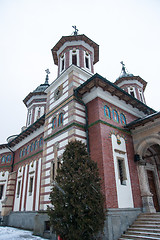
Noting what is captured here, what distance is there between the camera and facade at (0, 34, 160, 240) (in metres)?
9.80

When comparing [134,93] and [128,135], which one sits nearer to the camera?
[128,135]

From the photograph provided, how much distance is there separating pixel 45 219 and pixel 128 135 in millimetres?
7369

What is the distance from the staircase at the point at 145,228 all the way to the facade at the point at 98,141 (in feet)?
1.01

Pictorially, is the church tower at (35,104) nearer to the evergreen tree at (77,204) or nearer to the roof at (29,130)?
the roof at (29,130)

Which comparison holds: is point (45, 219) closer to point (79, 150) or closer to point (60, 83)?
point (79, 150)

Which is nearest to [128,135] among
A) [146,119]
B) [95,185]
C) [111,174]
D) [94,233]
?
[146,119]

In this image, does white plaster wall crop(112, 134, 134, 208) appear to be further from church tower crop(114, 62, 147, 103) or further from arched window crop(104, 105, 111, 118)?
church tower crop(114, 62, 147, 103)

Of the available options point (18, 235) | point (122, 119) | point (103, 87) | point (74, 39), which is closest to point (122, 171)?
point (122, 119)

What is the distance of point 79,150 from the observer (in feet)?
25.4

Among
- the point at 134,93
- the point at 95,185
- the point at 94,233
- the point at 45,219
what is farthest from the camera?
the point at 134,93

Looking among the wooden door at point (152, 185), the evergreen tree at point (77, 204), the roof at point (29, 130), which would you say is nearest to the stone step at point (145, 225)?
the evergreen tree at point (77, 204)

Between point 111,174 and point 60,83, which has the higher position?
point 60,83

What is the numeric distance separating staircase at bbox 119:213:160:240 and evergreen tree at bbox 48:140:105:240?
2414 mm

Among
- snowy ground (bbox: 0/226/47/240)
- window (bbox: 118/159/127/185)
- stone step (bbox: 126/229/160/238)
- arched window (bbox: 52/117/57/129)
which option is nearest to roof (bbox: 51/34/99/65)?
arched window (bbox: 52/117/57/129)
